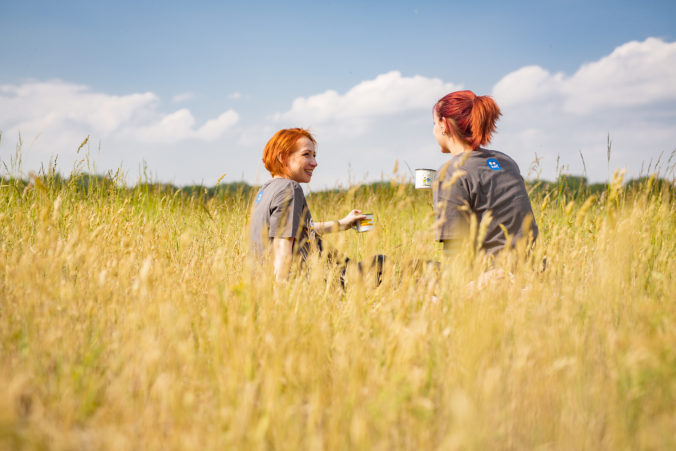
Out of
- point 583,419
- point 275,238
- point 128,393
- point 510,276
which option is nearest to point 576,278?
point 510,276

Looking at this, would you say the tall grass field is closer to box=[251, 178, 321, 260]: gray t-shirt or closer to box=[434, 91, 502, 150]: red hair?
box=[251, 178, 321, 260]: gray t-shirt

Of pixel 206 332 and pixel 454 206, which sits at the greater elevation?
pixel 454 206

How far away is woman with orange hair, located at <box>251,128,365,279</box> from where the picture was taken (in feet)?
8.53

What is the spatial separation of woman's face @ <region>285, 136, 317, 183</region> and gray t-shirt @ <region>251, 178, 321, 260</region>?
282mm

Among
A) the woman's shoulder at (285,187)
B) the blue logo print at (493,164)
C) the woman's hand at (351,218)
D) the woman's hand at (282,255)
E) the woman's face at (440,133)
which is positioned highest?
the woman's face at (440,133)

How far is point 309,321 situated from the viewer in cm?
187

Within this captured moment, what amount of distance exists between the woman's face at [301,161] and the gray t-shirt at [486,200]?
3.21 feet

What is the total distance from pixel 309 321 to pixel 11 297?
53.1 inches

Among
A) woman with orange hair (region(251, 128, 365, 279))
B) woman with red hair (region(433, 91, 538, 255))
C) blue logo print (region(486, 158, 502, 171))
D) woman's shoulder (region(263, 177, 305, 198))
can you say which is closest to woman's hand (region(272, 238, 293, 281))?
woman with orange hair (region(251, 128, 365, 279))

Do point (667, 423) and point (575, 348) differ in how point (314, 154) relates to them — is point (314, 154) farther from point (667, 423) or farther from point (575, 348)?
point (667, 423)

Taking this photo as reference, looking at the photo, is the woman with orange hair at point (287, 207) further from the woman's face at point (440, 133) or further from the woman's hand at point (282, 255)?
the woman's face at point (440, 133)

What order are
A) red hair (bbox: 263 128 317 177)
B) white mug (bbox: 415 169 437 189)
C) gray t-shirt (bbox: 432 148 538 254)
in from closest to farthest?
gray t-shirt (bbox: 432 148 538 254), white mug (bbox: 415 169 437 189), red hair (bbox: 263 128 317 177)

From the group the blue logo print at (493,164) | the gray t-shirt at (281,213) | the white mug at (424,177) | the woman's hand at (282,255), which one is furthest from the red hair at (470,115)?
the woman's hand at (282,255)

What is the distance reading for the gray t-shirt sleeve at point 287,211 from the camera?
2.62 meters
